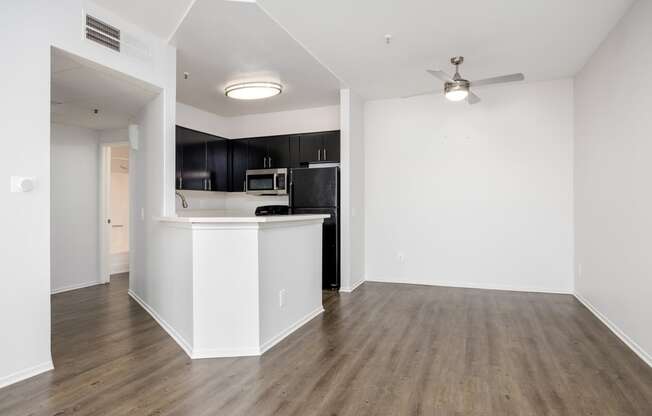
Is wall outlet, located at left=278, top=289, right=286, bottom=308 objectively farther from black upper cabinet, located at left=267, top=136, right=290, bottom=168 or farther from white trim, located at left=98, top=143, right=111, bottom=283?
white trim, located at left=98, top=143, right=111, bottom=283

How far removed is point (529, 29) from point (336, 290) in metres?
3.64

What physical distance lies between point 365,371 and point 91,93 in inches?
143

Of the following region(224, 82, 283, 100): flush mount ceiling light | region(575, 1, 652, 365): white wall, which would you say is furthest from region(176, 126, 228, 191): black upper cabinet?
region(575, 1, 652, 365): white wall

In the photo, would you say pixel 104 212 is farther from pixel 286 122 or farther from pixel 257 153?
pixel 286 122

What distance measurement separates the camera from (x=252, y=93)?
468 cm

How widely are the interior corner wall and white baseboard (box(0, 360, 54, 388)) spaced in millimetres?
3260

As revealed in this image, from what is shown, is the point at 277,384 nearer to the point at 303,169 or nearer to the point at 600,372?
the point at 600,372

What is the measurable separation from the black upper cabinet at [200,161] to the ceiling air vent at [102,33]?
1.94m

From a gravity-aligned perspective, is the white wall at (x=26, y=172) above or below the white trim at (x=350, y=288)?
above

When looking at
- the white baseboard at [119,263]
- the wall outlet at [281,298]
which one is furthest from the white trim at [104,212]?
the wall outlet at [281,298]

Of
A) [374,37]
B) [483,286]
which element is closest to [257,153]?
[374,37]

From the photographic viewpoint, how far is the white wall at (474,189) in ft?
15.6

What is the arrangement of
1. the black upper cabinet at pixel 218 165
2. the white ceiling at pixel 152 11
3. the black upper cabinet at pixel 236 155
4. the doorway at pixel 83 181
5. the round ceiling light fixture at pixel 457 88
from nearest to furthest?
the white ceiling at pixel 152 11, the round ceiling light fixture at pixel 457 88, the doorway at pixel 83 181, the black upper cabinet at pixel 236 155, the black upper cabinet at pixel 218 165

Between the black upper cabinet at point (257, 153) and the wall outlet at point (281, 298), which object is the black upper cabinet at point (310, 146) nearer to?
the black upper cabinet at point (257, 153)
